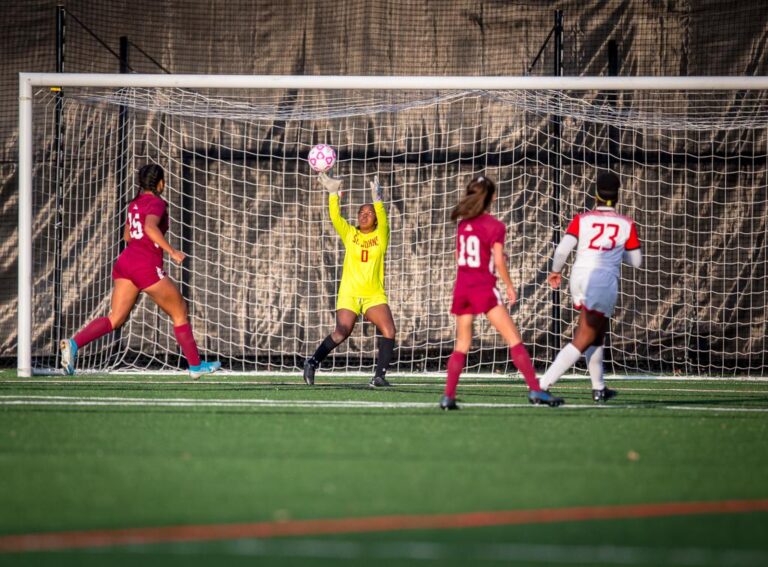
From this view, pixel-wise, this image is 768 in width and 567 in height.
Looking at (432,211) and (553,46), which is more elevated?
(553,46)

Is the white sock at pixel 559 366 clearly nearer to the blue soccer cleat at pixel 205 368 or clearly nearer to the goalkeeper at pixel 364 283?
the goalkeeper at pixel 364 283

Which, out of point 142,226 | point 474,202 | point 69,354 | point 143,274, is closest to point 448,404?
point 474,202

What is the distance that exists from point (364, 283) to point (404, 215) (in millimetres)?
3450

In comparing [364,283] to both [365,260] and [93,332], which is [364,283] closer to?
[365,260]

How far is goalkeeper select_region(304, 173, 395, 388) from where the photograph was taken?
1152 centimetres

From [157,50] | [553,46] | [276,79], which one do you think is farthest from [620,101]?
[157,50]

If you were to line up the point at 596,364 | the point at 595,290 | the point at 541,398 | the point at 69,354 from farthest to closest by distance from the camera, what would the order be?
the point at 69,354 < the point at 596,364 < the point at 595,290 < the point at 541,398

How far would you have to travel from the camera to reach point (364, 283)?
11602 mm

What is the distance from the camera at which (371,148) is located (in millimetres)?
14945

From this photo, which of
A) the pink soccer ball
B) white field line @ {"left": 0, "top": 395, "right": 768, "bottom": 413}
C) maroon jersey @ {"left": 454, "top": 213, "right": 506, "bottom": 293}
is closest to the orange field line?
maroon jersey @ {"left": 454, "top": 213, "right": 506, "bottom": 293}

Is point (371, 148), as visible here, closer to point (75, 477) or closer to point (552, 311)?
point (552, 311)

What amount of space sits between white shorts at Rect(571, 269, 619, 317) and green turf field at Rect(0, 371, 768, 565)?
2.74 feet

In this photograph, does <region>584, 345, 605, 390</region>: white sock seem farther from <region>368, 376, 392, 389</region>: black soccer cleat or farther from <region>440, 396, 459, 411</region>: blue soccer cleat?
<region>368, 376, 392, 389</region>: black soccer cleat

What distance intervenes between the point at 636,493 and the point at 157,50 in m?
11.9
